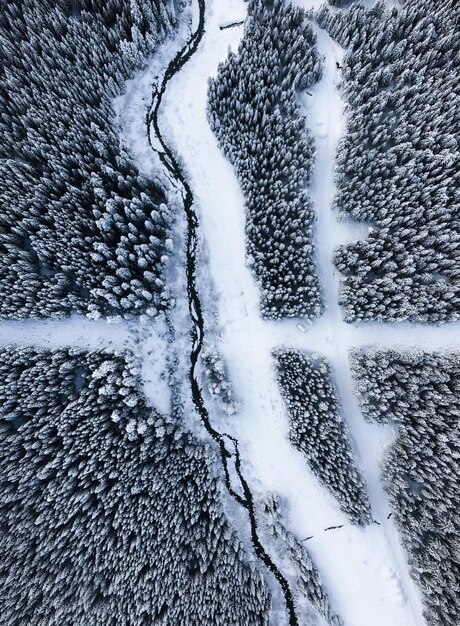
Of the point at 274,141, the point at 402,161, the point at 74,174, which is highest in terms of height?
the point at 274,141

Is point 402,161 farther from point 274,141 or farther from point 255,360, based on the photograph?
point 255,360

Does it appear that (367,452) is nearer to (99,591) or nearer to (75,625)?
(99,591)

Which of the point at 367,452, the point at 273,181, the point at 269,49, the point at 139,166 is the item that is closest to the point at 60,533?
the point at 367,452

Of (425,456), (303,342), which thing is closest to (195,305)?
(303,342)

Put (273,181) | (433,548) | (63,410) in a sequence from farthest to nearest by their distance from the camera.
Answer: (273,181)
(63,410)
(433,548)

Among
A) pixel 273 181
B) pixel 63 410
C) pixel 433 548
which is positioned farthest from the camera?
pixel 273 181
